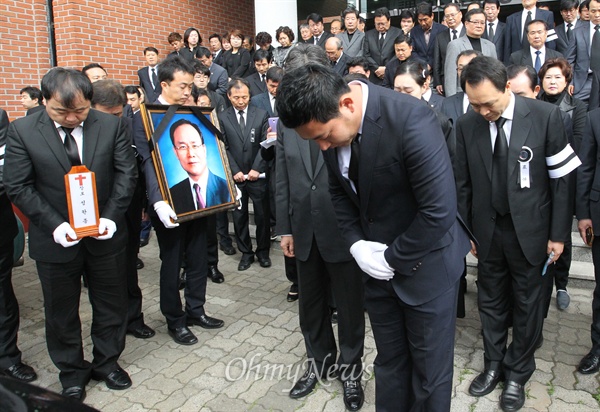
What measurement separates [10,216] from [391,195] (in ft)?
9.26

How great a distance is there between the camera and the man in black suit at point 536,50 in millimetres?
5594

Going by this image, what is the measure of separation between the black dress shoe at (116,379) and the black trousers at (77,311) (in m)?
0.04

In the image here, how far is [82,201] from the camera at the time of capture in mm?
2914

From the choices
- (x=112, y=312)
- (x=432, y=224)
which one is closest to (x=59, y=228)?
(x=112, y=312)

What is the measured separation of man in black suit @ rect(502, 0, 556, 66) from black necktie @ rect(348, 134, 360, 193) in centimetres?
522

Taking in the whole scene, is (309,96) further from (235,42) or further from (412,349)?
(235,42)

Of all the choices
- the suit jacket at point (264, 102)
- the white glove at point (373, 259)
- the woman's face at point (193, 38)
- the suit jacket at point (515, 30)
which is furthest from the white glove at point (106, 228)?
the woman's face at point (193, 38)

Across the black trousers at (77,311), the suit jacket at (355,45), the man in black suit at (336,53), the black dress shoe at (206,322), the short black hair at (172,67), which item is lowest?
the black dress shoe at (206,322)

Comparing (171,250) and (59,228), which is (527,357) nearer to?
(171,250)

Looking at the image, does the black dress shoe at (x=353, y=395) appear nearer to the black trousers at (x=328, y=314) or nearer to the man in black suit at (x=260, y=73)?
the black trousers at (x=328, y=314)

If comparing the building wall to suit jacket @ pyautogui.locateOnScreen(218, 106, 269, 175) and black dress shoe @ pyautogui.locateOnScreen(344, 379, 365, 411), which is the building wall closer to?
suit jacket @ pyautogui.locateOnScreen(218, 106, 269, 175)

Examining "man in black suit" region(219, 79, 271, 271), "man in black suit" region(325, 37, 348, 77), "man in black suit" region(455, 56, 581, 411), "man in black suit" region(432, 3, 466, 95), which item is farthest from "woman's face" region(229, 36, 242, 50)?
"man in black suit" region(455, 56, 581, 411)

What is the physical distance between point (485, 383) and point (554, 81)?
2.55 metres

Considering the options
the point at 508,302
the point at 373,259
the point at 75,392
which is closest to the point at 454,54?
the point at 508,302
